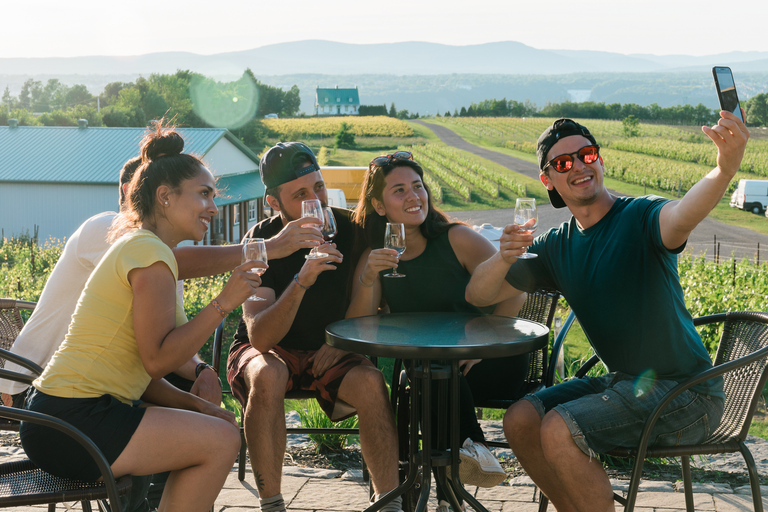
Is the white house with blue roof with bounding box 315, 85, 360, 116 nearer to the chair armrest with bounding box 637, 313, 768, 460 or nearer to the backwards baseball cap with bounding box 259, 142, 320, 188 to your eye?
the backwards baseball cap with bounding box 259, 142, 320, 188

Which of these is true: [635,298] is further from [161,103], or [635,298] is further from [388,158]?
[161,103]

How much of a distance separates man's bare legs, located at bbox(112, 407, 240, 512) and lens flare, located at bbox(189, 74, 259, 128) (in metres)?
92.2

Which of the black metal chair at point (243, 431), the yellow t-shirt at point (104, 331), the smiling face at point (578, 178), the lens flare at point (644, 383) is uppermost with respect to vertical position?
the smiling face at point (578, 178)

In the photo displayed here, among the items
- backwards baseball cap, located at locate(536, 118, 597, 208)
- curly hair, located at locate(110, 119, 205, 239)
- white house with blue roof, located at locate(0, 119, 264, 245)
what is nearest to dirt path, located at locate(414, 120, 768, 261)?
white house with blue roof, located at locate(0, 119, 264, 245)

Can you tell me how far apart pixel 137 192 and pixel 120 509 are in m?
1.05

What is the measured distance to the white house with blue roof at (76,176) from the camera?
34812 mm

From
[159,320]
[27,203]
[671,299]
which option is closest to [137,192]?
[159,320]

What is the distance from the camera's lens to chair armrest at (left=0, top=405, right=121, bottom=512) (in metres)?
1.91

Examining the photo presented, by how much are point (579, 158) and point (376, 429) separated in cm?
132

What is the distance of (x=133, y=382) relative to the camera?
2230 mm

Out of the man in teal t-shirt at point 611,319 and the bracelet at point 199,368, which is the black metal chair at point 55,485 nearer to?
the bracelet at point 199,368

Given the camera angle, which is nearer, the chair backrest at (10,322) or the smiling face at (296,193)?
the chair backrest at (10,322)

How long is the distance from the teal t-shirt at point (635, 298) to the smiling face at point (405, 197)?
80 centimetres

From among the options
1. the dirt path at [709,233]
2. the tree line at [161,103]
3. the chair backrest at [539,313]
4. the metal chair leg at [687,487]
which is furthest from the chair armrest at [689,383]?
the tree line at [161,103]
